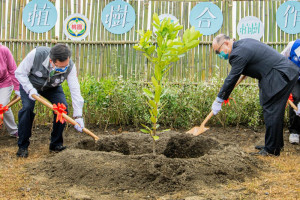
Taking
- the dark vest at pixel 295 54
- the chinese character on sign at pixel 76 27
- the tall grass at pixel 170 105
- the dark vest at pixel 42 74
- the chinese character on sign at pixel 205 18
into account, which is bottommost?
the tall grass at pixel 170 105

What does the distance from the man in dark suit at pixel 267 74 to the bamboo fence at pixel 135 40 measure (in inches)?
116

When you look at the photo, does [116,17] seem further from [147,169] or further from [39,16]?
[147,169]

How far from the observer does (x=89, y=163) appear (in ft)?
12.3

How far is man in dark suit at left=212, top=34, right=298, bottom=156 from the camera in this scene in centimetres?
430

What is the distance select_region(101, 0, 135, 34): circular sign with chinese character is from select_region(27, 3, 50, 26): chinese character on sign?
3.89ft

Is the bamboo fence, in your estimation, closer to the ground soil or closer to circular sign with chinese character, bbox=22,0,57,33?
circular sign with chinese character, bbox=22,0,57,33

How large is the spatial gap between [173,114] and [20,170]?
8.99 ft

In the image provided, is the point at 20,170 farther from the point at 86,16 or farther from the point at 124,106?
the point at 86,16

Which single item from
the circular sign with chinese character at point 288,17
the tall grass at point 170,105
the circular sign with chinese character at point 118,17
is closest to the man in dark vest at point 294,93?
the tall grass at point 170,105

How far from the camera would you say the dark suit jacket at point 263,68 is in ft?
13.9

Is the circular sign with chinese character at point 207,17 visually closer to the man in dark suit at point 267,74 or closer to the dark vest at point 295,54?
the dark vest at point 295,54

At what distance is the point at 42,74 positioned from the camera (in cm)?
432

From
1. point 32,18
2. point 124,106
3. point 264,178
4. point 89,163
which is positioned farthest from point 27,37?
point 264,178

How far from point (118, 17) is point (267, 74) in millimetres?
4016
